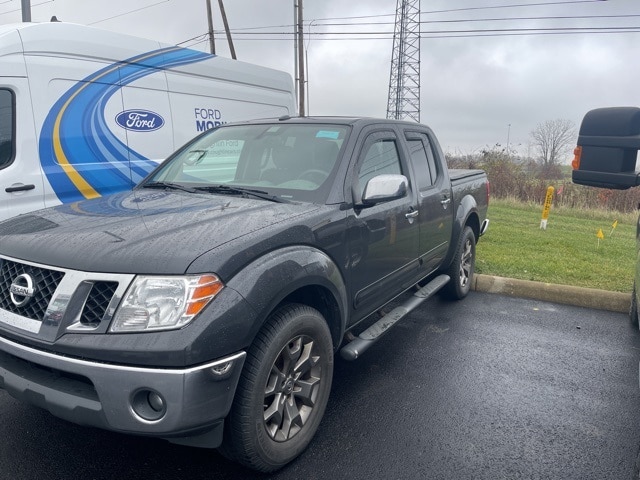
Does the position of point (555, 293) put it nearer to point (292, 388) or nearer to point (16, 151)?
point (292, 388)

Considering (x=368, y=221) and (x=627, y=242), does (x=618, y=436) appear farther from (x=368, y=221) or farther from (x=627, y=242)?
(x=627, y=242)

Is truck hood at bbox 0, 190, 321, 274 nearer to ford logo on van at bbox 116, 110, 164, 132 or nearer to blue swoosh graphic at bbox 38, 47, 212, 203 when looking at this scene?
blue swoosh graphic at bbox 38, 47, 212, 203

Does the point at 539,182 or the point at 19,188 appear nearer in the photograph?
the point at 19,188

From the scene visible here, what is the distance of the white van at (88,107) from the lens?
15.5 feet

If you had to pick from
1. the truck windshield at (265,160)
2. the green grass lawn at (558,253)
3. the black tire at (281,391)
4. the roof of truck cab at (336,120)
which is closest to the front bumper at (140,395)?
the black tire at (281,391)

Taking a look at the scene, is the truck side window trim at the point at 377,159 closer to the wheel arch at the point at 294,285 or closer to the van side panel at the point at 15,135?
the wheel arch at the point at 294,285

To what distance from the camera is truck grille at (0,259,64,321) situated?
2.27 m

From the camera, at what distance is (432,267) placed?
4766 mm

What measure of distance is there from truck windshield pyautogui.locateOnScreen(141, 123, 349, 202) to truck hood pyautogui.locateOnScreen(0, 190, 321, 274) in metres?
0.28

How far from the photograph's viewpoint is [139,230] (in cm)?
247

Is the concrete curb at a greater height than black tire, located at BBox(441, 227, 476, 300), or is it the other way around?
black tire, located at BBox(441, 227, 476, 300)

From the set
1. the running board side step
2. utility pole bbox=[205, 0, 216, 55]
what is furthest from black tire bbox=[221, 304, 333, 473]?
utility pole bbox=[205, 0, 216, 55]

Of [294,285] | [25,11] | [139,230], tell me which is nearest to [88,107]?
[139,230]

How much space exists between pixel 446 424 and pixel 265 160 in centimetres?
212
